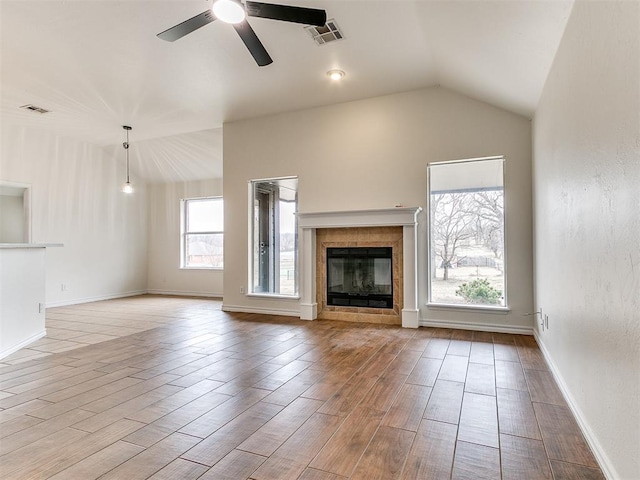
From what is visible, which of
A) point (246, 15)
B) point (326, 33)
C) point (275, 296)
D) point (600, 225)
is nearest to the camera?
point (600, 225)

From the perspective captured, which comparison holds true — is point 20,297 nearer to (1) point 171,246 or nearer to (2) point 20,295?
(2) point 20,295

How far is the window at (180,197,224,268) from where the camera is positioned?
7.89 m

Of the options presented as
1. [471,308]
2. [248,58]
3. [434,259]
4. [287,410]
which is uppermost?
[248,58]

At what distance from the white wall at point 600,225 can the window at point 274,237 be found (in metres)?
3.54

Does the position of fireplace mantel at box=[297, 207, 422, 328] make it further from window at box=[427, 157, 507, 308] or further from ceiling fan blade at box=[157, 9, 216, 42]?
ceiling fan blade at box=[157, 9, 216, 42]

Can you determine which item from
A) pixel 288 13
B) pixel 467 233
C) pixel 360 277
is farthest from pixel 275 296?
pixel 288 13

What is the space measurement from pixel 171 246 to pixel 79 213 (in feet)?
6.15

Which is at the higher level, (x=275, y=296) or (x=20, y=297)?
(x=20, y=297)

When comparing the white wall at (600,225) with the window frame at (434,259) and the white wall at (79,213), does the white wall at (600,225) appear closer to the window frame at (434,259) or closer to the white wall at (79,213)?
the window frame at (434,259)

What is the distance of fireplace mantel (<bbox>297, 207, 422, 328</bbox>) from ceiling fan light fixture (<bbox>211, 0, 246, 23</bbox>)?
285 centimetres

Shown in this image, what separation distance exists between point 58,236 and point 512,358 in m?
7.46

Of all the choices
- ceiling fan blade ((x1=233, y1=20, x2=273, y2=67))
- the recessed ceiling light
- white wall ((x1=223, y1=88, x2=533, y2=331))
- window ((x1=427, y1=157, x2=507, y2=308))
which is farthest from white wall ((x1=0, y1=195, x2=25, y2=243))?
window ((x1=427, y1=157, x2=507, y2=308))

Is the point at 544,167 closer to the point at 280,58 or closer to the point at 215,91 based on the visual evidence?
the point at 280,58

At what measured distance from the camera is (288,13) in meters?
2.56
